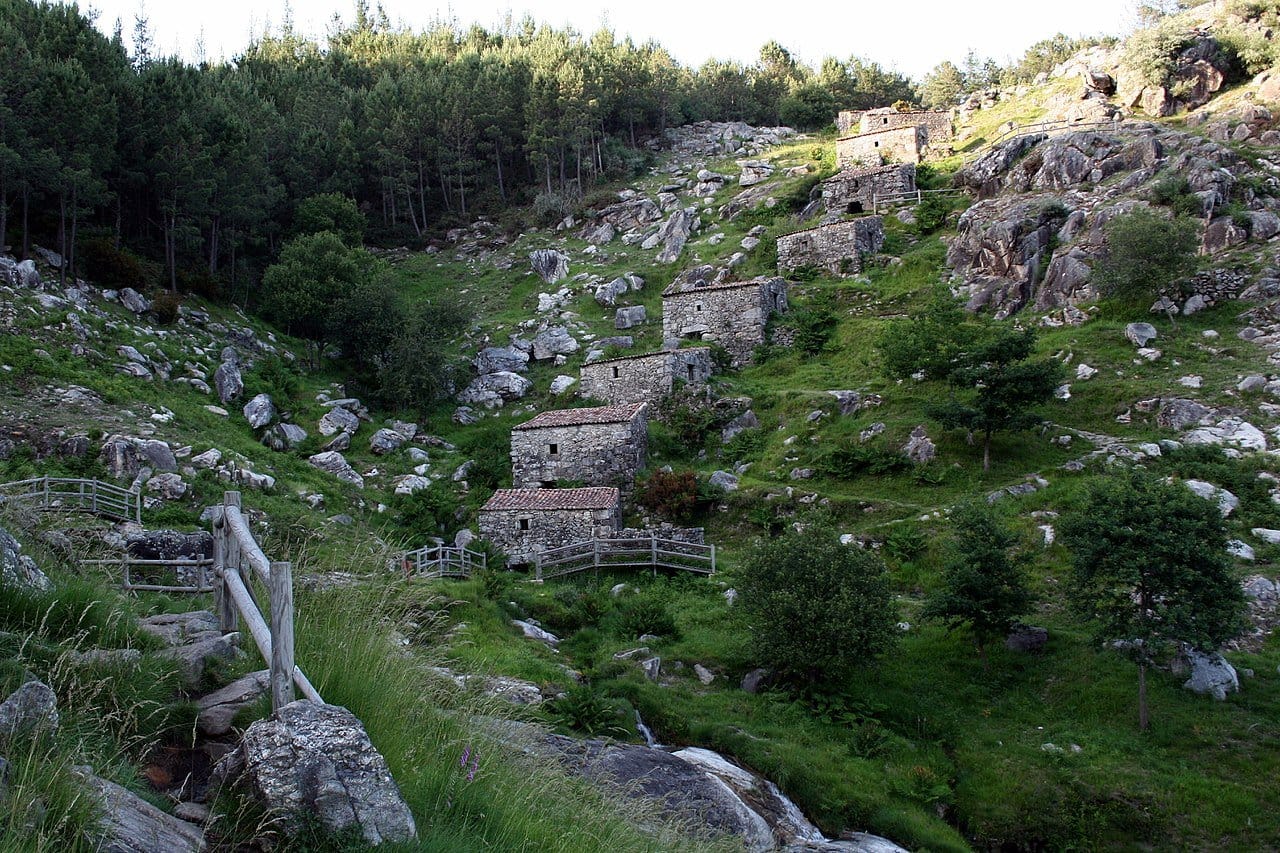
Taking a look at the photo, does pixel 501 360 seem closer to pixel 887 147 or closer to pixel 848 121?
pixel 887 147

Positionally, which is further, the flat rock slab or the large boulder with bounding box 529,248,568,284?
the large boulder with bounding box 529,248,568,284

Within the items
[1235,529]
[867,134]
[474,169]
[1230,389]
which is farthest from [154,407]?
[867,134]

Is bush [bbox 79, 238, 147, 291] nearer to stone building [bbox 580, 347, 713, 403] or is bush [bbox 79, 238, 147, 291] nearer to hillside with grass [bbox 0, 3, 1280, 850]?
hillside with grass [bbox 0, 3, 1280, 850]

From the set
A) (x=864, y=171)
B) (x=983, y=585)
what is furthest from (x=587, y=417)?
(x=864, y=171)

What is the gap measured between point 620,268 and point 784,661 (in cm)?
3549

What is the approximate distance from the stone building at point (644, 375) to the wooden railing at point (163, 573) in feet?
62.2

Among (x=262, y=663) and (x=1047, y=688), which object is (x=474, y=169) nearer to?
(x=1047, y=688)

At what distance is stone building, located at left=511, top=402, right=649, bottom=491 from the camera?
28859mm

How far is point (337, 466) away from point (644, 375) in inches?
497

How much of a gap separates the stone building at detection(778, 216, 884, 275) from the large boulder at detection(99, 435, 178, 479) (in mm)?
30639

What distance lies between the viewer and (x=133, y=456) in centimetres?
2286

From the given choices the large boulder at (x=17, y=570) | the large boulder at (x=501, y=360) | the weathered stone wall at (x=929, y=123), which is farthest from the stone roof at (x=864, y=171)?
the large boulder at (x=17, y=570)

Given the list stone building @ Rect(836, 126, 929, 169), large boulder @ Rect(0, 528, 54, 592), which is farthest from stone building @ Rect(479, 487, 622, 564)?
stone building @ Rect(836, 126, 929, 169)

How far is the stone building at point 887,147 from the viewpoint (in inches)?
2084
